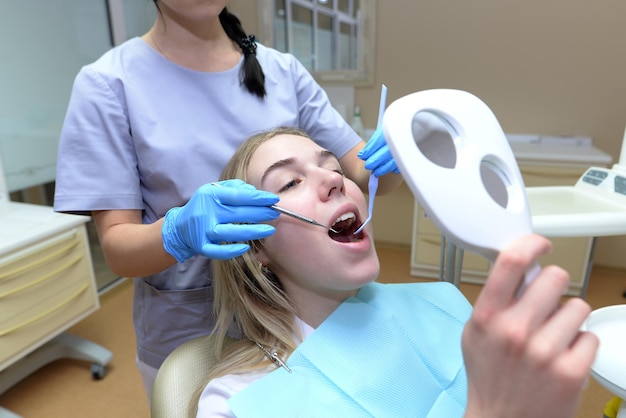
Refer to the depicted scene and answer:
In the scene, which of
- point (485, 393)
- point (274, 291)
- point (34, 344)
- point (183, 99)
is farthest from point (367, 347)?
point (34, 344)

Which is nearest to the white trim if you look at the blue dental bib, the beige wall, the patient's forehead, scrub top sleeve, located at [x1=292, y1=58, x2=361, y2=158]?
the beige wall

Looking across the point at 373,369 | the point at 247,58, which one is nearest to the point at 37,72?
the point at 247,58

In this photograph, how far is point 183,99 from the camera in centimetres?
111

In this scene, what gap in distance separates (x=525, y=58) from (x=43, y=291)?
9.38 ft

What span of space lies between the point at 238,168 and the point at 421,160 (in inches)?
23.3

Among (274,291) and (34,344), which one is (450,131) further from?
(34,344)

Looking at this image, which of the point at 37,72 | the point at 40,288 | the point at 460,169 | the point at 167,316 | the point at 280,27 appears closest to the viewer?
the point at 460,169

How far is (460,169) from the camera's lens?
54 centimetres

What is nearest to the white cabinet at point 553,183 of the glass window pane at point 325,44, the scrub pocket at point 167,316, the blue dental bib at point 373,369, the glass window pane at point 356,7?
the glass window pane at point 325,44

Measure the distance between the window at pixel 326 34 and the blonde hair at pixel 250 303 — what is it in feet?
7.31

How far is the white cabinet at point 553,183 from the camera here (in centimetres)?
248

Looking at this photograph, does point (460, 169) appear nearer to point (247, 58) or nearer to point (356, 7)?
point (247, 58)

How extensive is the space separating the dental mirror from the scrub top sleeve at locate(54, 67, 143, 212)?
2.24 ft

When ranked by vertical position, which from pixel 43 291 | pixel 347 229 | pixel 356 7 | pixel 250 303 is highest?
pixel 356 7
